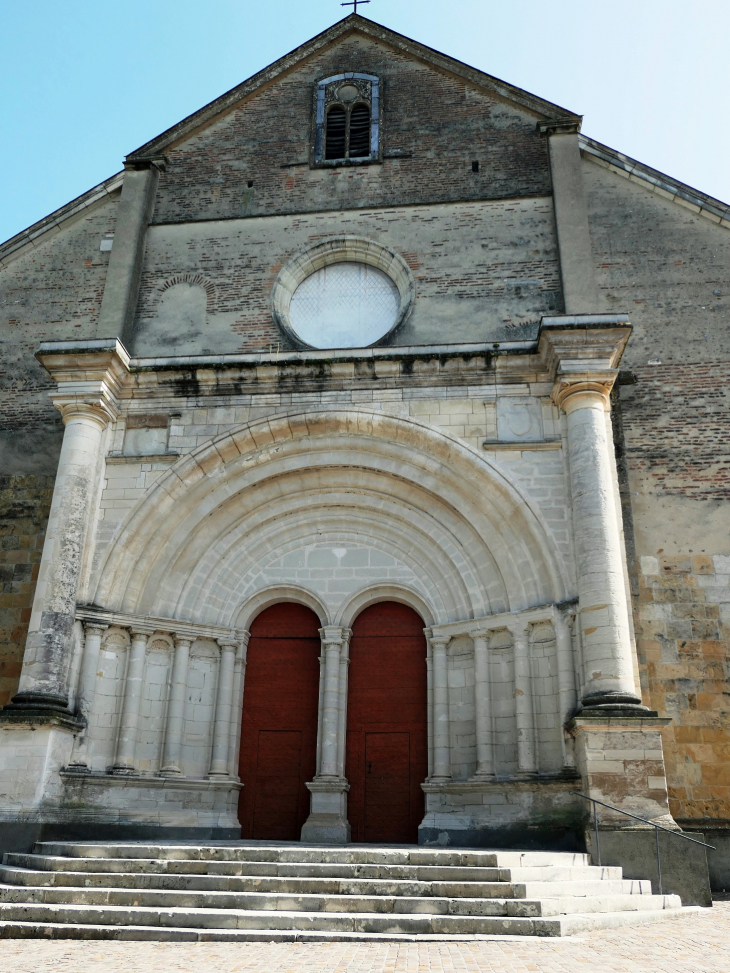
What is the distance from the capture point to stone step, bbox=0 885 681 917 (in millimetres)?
6125

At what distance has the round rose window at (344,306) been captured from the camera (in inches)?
475

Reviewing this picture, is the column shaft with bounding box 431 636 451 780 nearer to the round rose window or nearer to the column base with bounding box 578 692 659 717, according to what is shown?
the column base with bounding box 578 692 659 717

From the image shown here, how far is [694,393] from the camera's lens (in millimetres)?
11180

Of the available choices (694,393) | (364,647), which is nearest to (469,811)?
(364,647)

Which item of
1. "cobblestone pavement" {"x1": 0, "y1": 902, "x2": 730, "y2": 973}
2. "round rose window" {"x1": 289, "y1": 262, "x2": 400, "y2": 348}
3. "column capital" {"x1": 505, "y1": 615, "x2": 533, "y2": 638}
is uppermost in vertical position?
"round rose window" {"x1": 289, "y1": 262, "x2": 400, "y2": 348}

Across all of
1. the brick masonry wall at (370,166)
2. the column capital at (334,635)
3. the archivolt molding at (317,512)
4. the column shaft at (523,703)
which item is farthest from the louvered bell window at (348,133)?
the column shaft at (523,703)

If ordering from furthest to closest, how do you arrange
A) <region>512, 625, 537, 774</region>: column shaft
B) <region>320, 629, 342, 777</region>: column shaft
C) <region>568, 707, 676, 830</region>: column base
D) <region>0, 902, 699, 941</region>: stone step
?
1. <region>320, 629, 342, 777</region>: column shaft
2. <region>512, 625, 537, 774</region>: column shaft
3. <region>568, 707, 676, 830</region>: column base
4. <region>0, 902, 699, 941</region>: stone step

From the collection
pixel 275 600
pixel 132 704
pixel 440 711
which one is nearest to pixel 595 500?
pixel 440 711

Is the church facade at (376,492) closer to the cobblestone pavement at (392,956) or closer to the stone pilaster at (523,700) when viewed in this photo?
the stone pilaster at (523,700)

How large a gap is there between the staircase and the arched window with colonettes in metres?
9.81

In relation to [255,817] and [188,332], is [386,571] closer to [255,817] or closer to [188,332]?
[255,817]

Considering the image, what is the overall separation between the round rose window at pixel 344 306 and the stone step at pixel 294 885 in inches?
283

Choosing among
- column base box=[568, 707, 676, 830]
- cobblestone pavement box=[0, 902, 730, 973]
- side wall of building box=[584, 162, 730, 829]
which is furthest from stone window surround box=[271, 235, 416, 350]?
cobblestone pavement box=[0, 902, 730, 973]

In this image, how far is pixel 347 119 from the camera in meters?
13.5
